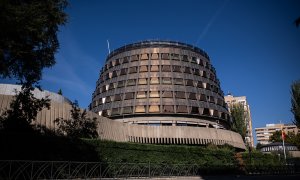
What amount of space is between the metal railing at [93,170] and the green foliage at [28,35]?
4885mm

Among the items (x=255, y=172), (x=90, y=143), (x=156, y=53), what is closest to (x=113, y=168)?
(x=90, y=143)

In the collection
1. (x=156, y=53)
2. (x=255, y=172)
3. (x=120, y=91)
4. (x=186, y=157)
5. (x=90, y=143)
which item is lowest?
(x=255, y=172)

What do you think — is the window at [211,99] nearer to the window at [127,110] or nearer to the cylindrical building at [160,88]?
the cylindrical building at [160,88]

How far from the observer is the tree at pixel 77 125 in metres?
26.3

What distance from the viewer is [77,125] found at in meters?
27.7

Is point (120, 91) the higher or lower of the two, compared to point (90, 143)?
higher

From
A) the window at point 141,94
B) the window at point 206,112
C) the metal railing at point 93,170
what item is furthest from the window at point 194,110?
the metal railing at point 93,170

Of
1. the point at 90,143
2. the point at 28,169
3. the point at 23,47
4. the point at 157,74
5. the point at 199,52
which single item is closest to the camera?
the point at 23,47

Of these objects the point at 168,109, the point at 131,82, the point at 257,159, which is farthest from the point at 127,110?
the point at 257,159

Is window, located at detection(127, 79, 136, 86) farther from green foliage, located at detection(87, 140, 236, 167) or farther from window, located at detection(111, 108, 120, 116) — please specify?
green foliage, located at detection(87, 140, 236, 167)

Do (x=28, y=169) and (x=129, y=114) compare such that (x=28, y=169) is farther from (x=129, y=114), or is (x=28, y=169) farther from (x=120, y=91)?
(x=120, y=91)

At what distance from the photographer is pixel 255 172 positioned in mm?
35031

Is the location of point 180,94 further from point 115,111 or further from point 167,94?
point 115,111

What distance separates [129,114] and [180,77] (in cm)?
1273
